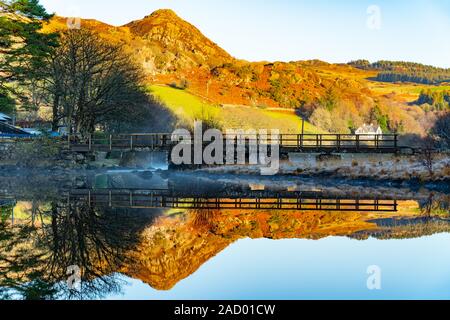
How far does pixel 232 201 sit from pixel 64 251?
1142 centimetres

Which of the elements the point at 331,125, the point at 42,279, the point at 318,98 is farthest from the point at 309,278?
the point at 318,98

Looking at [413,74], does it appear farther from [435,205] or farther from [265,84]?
[435,205]

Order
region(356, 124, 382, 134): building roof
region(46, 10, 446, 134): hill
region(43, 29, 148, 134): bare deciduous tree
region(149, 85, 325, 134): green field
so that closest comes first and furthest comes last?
region(43, 29, 148, 134): bare deciduous tree
region(149, 85, 325, 134): green field
region(356, 124, 382, 134): building roof
region(46, 10, 446, 134): hill

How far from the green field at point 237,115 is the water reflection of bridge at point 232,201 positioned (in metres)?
57.0

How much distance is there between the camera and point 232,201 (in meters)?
20.5

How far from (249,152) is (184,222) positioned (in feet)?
88.3

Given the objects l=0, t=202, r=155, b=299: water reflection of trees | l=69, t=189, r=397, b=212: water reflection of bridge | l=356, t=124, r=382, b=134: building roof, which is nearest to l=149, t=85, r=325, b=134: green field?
l=356, t=124, r=382, b=134: building roof

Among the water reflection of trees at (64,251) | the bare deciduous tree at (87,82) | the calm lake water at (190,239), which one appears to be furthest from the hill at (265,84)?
the water reflection of trees at (64,251)

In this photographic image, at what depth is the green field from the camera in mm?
85500

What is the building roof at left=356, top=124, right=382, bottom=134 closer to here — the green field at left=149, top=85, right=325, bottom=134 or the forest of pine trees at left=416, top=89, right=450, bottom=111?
the green field at left=149, top=85, right=325, bottom=134

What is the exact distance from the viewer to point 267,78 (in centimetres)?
14512

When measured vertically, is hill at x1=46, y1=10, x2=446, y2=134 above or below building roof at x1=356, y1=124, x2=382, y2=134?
above

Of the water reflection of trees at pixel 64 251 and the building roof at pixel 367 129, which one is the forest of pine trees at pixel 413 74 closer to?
the building roof at pixel 367 129

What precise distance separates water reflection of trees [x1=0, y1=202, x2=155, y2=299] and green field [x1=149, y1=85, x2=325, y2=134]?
66484mm
